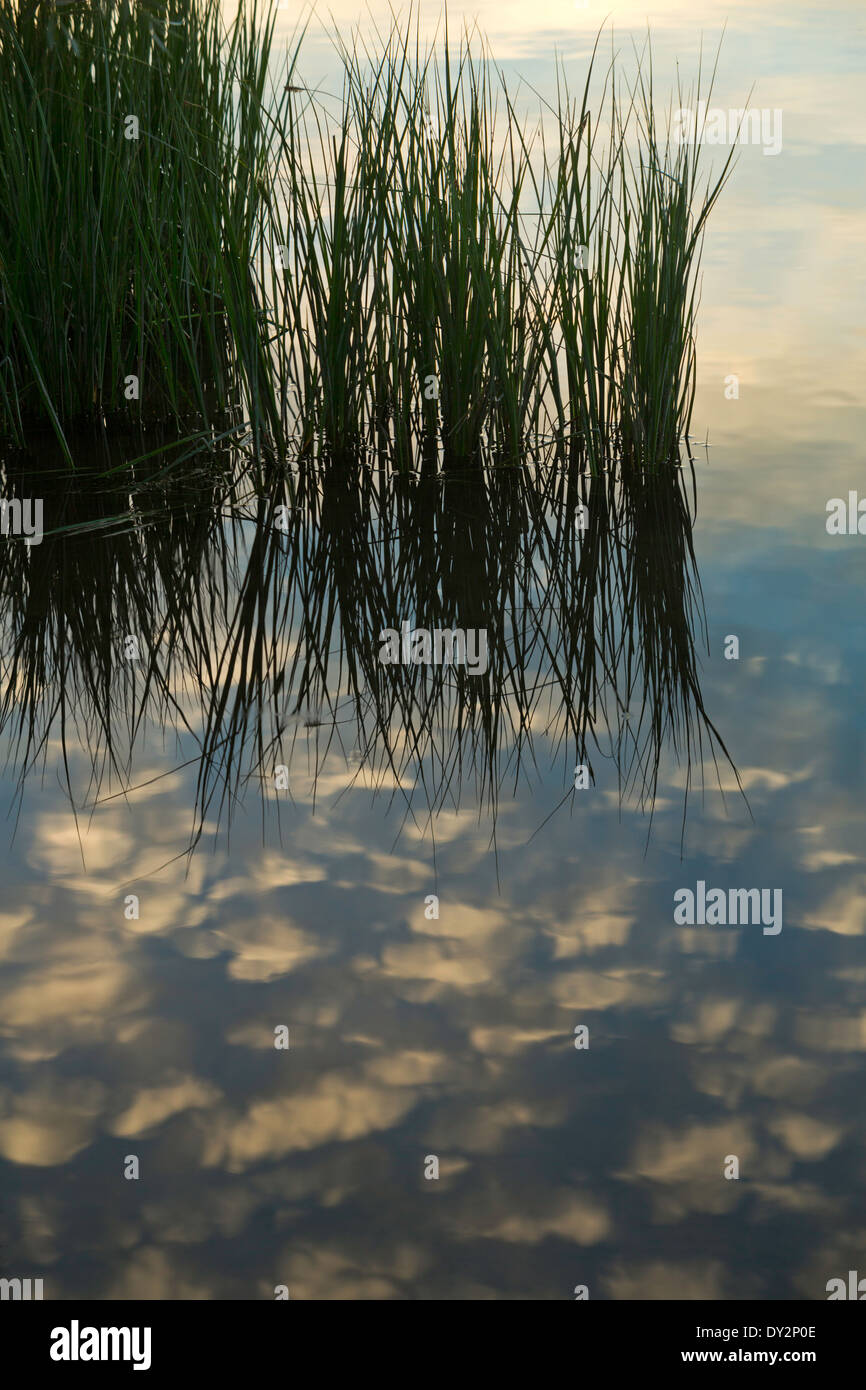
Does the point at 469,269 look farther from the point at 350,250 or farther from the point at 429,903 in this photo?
the point at 429,903

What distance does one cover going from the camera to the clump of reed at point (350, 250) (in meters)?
3.76

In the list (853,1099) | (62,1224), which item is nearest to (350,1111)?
(62,1224)

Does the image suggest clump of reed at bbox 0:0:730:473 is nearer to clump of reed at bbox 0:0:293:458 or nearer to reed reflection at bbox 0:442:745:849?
clump of reed at bbox 0:0:293:458

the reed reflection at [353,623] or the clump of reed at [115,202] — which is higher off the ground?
the clump of reed at [115,202]

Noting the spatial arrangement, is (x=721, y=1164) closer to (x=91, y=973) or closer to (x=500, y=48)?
(x=91, y=973)

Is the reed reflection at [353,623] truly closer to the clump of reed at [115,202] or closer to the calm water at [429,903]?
the calm water at [429,903]

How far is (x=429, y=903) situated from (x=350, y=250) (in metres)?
2.18

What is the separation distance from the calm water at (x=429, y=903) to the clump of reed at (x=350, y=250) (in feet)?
0.93

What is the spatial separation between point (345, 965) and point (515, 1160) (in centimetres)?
46

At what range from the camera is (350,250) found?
3.82m

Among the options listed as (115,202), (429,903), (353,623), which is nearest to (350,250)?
(115,202)

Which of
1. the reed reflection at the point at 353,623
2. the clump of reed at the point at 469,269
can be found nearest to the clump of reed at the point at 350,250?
the clump of reed at the point at 469,269

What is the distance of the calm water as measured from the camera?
167 centimetres

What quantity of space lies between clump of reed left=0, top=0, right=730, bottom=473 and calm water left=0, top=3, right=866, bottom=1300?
284 millimetres
